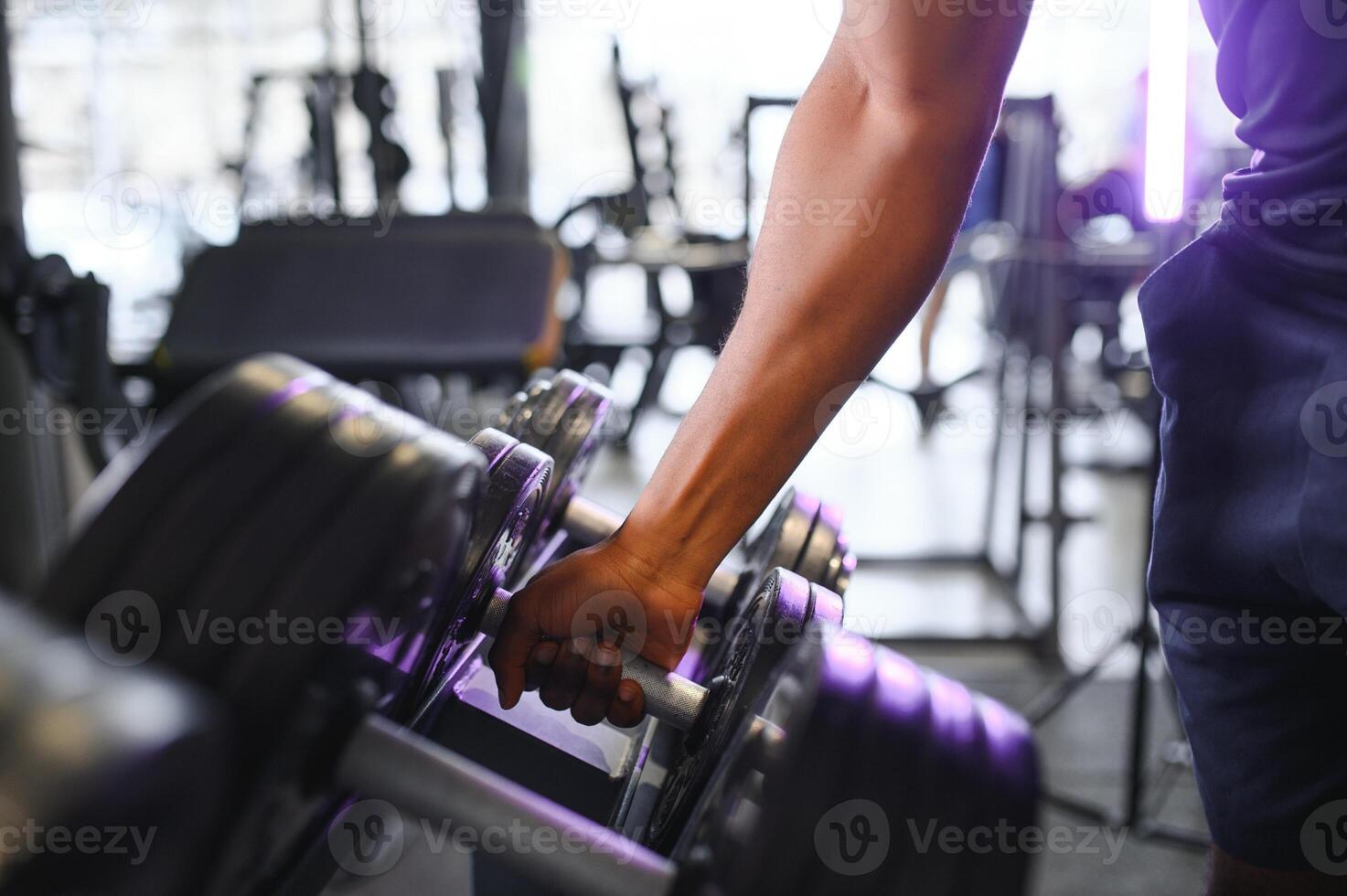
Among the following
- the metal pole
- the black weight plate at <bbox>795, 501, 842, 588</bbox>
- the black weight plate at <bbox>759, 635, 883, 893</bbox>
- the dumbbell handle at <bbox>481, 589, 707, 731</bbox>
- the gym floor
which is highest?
the metal pole

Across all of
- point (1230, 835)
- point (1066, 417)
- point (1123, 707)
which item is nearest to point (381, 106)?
point (1066, 417)

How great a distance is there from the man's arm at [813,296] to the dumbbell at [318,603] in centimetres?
16

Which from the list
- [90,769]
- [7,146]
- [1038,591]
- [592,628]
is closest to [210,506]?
[90,769]

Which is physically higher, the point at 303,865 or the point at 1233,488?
the point at 1233,488

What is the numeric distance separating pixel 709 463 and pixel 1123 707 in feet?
6.57

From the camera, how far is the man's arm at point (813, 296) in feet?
Answer: 2.43

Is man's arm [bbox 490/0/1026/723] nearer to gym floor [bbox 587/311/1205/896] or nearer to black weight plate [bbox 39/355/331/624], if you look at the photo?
black weight plate [bbox 39/355/331/624]

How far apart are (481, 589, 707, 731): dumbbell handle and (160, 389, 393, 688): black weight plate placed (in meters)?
0.27

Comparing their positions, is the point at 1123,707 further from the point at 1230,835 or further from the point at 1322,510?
the point at 1322,510

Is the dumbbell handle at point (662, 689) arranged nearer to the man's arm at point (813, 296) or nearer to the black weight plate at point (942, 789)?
A: the man's arm at point (813, 296)

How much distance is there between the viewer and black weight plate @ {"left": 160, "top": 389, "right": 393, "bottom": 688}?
520 millimetres

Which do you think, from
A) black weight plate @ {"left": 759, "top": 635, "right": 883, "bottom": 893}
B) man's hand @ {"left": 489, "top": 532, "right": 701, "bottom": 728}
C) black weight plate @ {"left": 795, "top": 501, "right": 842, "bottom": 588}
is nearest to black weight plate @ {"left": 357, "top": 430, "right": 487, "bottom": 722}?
man's hand @ {"left": 489, "top": 532, "right": 701, "bottom": 728}

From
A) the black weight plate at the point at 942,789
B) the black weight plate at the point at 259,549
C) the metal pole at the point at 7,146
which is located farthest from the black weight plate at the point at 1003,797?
the metal pole at the point at 7,146

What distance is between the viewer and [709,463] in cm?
79
